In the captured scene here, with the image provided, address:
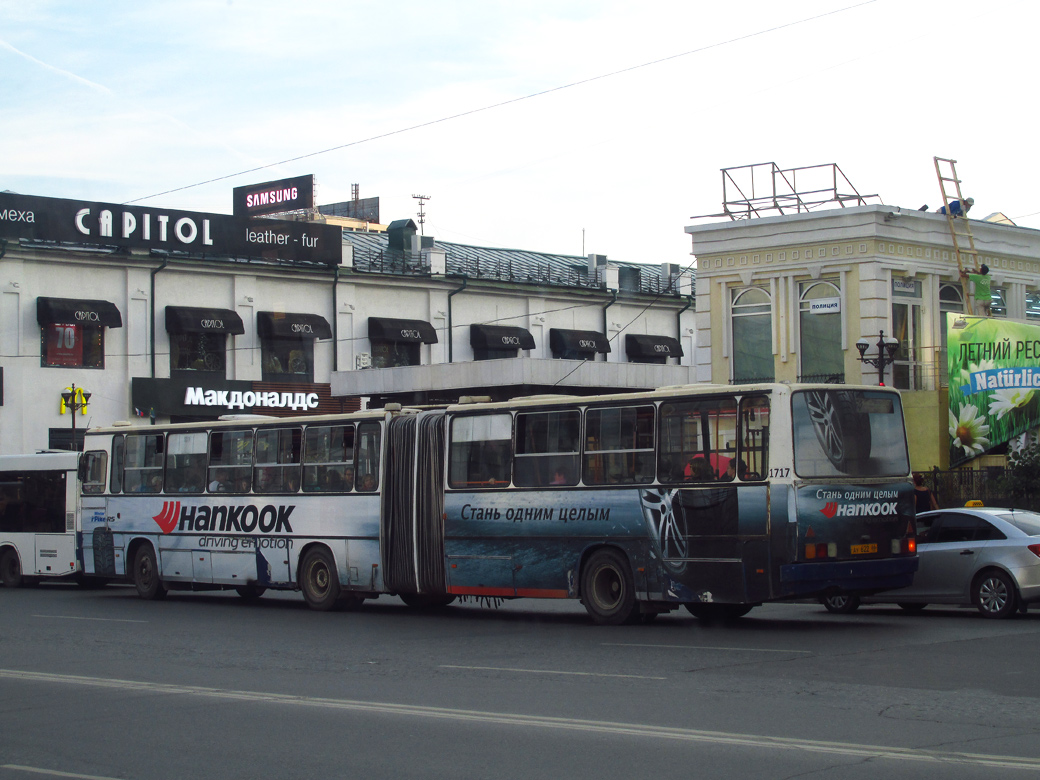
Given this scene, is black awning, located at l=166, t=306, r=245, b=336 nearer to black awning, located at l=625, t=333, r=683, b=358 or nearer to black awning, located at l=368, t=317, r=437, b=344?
black awning, located at l=368, t=317, r=437, b=344

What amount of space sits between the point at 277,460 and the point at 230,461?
48.2 inches

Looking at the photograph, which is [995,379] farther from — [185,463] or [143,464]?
[143,464]

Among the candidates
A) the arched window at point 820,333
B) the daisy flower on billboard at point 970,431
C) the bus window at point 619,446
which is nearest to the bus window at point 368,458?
the bus window at point 619,446

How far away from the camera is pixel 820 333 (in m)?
31.3

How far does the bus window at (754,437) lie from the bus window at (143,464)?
1216cm

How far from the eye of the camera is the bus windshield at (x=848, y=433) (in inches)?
617

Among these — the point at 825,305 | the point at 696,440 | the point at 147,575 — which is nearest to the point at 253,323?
the point at 825,305

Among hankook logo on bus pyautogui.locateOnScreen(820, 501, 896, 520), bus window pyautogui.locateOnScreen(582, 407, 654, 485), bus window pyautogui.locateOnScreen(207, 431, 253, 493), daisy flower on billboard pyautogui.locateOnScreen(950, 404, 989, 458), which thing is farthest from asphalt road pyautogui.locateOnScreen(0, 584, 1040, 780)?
daisy flower on billboard pyautogui.locateOnScreen(950, 404, 989, 458)

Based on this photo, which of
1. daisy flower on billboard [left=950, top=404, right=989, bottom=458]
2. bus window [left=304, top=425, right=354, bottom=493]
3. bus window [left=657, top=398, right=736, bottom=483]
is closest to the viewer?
bus window [left=657, top=398, right=736, bottom=483]

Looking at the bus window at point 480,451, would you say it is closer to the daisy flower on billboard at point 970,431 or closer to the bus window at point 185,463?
the bus window at point 185,463

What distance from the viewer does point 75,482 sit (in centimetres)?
2625

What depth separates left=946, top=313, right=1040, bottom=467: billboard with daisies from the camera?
92.4ft

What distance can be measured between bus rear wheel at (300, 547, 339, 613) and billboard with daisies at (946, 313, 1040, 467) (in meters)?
15.4

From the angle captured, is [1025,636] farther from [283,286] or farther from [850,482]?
[283,286]
